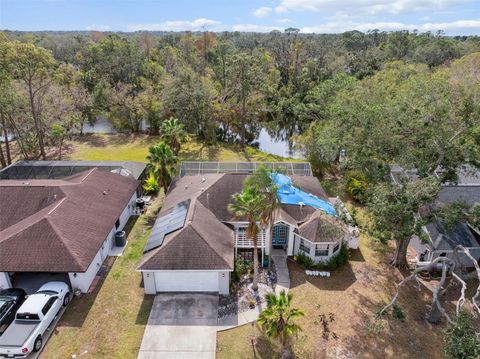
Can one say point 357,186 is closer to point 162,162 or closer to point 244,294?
point 244,294

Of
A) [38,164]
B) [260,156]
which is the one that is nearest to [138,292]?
[38,164]

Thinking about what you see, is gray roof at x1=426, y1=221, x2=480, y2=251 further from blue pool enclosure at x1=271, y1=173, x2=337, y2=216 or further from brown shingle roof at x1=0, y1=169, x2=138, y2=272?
brown shingle roof at x1=0, y1=169, x2=138, y2=272

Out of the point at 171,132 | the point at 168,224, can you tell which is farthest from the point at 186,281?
the point at 171,132

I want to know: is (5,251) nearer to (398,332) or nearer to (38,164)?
(38,164)

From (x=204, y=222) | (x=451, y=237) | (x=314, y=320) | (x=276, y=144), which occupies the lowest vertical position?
(x=276, y=144)

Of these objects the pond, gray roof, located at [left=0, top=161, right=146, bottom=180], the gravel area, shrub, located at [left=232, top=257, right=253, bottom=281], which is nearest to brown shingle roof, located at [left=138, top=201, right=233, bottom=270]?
shrub, located at [left=232, top=257, right=253, bottom=281]

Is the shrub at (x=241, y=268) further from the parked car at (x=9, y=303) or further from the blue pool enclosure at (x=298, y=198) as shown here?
the parked car at (x=9, y=303)
